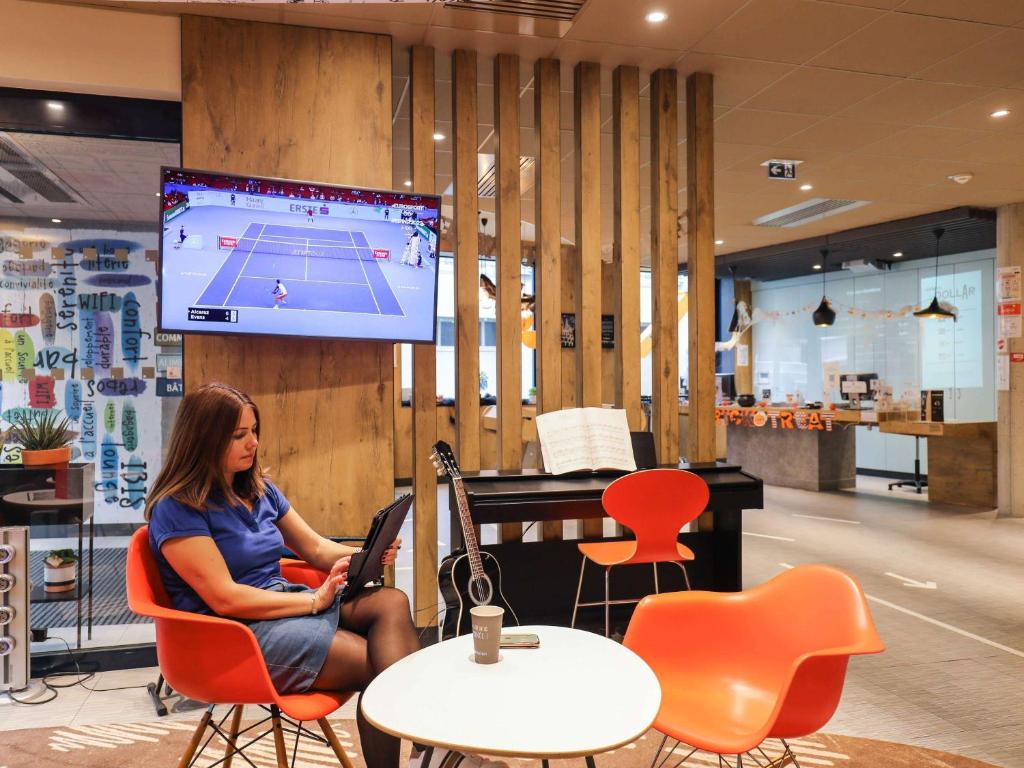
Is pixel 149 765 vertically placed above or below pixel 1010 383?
below

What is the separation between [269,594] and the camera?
210cm

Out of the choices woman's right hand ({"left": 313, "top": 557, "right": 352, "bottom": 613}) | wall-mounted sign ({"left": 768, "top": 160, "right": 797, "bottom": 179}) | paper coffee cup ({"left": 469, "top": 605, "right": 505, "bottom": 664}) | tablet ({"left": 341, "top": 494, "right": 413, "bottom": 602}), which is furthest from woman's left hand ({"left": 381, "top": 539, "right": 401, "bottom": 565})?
wall-mounted sign ({"left": 768, "top": 160, "right": 797, "bottom": 179})

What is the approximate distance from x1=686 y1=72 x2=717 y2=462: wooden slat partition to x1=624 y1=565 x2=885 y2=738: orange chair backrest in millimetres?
2105

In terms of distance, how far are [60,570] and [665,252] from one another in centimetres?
347

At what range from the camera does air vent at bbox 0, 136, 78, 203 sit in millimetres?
3461

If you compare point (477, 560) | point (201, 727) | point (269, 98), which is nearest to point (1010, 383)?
point (477, 560)

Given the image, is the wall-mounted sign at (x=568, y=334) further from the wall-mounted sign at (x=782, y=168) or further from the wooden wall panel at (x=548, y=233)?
the wooden wall panel at (x=548, y=233)

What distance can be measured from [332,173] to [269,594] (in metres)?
2.15

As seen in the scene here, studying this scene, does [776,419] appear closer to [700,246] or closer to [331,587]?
[700,246]

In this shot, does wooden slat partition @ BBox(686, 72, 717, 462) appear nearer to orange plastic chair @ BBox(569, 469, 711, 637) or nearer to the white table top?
orange plastic chair @ BBox(569, 469, 711, 637)

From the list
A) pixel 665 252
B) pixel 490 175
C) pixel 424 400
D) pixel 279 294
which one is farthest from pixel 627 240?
pixel 490 175

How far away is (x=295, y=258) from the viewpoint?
10.7 ft

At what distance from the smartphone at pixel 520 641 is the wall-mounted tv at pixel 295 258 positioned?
6.08 ft

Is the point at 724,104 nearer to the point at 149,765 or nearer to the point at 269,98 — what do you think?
the point at 269,98
